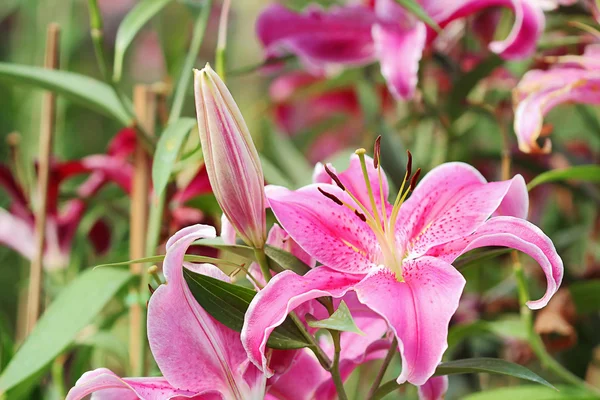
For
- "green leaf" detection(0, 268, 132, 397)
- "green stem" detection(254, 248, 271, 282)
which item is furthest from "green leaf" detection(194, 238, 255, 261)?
"green leaf" detection(0, 268, 132, 397)

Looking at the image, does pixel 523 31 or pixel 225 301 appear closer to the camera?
pixel 225 301

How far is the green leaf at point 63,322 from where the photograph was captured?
38cm

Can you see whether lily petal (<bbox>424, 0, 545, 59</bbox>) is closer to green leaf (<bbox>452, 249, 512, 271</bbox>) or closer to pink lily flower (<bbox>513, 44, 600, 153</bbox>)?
pink lily flower (<bbox>513, 44, 600, 153</bbox>)

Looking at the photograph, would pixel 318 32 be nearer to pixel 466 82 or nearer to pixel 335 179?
pixel 466 82

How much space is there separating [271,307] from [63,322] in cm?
19

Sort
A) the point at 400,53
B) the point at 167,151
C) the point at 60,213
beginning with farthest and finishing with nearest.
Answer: the point at 60,213
the point at 400,53
the point at 167,151

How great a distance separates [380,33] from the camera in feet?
1.71


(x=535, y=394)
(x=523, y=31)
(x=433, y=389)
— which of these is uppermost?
(x=523, y=31)

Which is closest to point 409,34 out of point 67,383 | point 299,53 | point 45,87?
point 299,53

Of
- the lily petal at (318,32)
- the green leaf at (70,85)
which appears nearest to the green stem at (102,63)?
the green leaf at (70,85)

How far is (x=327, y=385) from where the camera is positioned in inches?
13.4

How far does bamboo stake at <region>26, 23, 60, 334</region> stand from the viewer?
1.58 feet

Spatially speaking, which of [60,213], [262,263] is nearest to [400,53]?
[262,263]

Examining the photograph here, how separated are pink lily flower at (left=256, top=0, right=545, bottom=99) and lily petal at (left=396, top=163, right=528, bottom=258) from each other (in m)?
0.15
